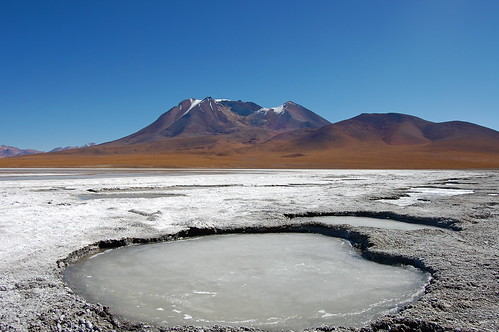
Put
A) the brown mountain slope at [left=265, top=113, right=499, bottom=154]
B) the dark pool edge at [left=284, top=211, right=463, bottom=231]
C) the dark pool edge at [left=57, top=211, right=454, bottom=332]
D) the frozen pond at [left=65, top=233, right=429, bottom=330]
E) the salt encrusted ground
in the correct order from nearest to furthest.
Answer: the dark pool edge at [left=57, top=211, right=454, bottom=332] < the salt encrusted ground < the frozen pond at [left=65, top=233, right=429, bottom=330] < the dark pool edge at [left=284, top=211, right=463, bottom=231] < the brown mountain slope at [left=265, top=113, right=499, bottom=154]

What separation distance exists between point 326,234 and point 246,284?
3.84 metres

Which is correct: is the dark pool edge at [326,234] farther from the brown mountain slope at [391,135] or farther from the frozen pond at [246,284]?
the brown mountain slope at [391,135]

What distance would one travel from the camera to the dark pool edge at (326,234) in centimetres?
362

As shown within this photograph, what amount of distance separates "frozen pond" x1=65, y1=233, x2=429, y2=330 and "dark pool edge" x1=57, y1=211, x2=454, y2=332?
0.55 ft

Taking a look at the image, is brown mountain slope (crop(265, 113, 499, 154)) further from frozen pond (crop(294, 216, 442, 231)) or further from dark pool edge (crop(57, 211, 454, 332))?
dark pool edge (crop(57, 211, 454, 332))

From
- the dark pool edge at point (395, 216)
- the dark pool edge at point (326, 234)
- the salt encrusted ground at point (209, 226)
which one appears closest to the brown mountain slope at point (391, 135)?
the salt encrusted ground at point (209, 226)

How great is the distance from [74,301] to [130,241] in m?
3.22

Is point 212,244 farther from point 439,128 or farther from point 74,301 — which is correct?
point 439,128

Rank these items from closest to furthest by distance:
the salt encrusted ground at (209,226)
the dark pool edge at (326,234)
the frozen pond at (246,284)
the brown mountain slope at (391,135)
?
1. the dark pool edge at (326,234)
2. the salt encrusted ground at (209,226)
3. the frozen pond at (246,284)
4. the brown mountain slope at (391,135)

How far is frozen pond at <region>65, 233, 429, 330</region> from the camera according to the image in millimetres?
3990

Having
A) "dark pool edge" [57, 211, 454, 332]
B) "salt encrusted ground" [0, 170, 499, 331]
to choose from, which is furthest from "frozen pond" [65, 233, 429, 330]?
"salt encrusted ground" [0, 170, 499, 331]

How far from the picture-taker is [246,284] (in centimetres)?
493

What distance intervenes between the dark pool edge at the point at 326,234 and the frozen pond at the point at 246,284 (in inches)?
6.6

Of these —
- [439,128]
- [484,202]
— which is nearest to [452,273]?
[484,202]
